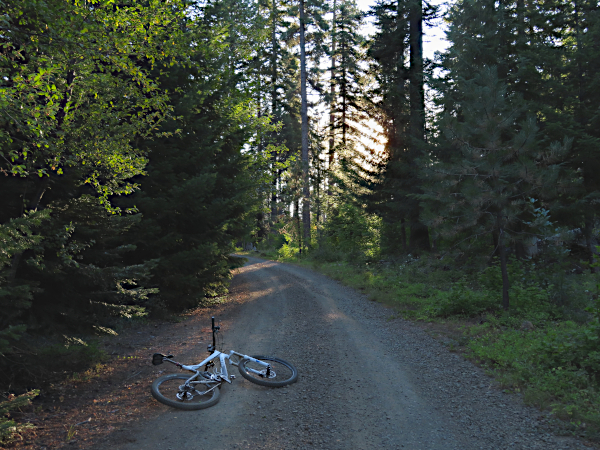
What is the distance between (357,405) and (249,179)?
11.4 metres

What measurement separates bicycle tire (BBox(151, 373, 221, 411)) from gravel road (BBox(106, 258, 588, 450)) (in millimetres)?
111

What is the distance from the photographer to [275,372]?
7.46m

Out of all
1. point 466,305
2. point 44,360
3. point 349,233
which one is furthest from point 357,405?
point 349,233

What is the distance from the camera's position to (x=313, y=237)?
33.3 meters

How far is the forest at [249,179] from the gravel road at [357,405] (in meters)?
0.85

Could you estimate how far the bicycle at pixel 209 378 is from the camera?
20.2ft

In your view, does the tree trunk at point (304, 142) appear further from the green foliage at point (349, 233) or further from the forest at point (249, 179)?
the forest at point (249, 179)

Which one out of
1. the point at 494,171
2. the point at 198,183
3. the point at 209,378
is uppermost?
the point at 494,171

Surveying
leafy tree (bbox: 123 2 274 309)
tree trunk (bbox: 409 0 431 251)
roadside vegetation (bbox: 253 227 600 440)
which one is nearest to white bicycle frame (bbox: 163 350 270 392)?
roadside vegetation (bbox: 253 227 600 440)

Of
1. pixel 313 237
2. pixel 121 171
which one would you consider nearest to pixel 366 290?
pixel 121 171

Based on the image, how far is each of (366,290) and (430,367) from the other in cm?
889

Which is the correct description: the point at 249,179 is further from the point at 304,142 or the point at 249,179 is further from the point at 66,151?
the point at 304,142

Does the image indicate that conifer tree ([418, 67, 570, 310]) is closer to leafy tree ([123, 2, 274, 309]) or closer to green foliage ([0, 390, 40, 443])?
leafy tree ([123, 2, 274, 309])

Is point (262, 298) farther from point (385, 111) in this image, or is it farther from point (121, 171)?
point (385, 111)
